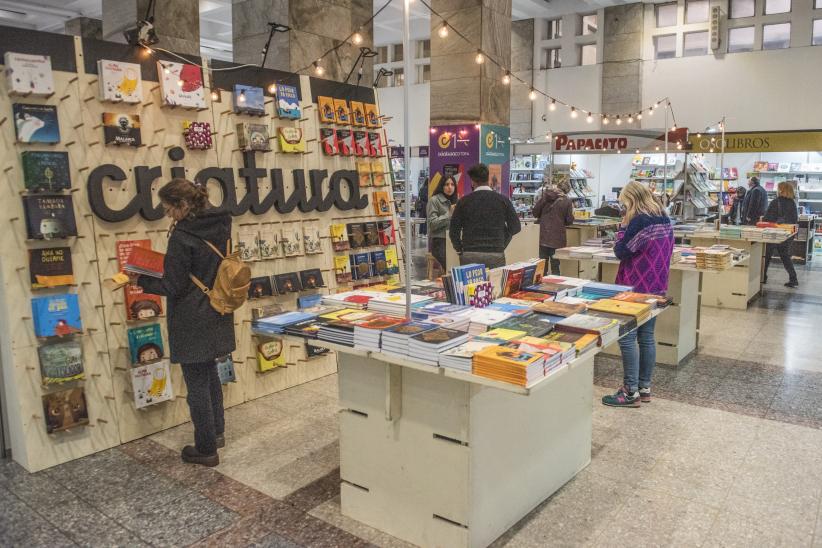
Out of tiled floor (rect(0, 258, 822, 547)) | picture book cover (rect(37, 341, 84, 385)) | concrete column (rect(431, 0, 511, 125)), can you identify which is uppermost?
concrete column (rect(431, 0, 511, 125))

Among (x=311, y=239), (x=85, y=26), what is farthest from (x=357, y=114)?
(x=85, y=26)

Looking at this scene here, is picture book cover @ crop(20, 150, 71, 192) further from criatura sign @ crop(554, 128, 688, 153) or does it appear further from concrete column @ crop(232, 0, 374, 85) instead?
criatura sign @ crop(554, 128, 688, 153)

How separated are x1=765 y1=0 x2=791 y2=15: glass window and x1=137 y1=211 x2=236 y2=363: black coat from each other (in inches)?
490

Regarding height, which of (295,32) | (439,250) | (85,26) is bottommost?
(439,250)

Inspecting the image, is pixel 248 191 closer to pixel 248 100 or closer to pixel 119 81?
pixel 248 100

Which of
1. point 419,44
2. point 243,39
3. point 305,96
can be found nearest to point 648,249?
point 305,96

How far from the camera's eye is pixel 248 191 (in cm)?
437

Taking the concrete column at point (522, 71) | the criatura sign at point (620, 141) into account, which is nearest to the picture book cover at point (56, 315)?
the criatura sign at point (620, 141)

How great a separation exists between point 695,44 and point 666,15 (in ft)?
2.92

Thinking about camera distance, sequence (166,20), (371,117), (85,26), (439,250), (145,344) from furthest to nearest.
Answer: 1. (85,26)
2. (439,250)
3. (166,20)
4. (371,117)
5. (145,344)

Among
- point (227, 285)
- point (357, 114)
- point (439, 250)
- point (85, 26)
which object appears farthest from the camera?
point (85, 26)

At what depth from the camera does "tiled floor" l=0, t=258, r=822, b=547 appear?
2.83 meters

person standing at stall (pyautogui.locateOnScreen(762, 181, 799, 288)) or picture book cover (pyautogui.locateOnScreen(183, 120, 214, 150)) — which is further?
person standing at stall (pyautogui.locateOnScreen(762, 181, 799, 288))

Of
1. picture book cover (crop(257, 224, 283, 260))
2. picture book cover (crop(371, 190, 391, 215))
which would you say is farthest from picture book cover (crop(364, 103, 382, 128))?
picture book cover (crop(257, 224, 283, 260))
